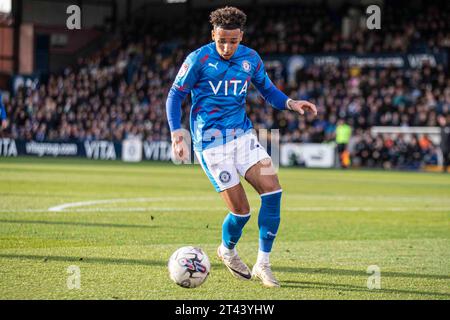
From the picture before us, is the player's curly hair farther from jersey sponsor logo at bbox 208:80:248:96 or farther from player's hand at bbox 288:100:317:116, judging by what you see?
player's hand at bbox 288:100:317:116

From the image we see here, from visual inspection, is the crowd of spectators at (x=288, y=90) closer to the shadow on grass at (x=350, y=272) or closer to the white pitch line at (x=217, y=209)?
the white pitch line at (x=217, y=209)

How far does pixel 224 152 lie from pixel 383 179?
18152mm

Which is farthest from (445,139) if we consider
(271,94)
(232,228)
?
(232,228)

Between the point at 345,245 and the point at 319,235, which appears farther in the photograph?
the point at 319,235

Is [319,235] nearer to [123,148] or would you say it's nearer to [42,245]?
[42,245]

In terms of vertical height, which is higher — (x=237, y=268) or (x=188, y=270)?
(x=188, y=270)

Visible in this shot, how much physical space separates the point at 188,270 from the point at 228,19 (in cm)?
228

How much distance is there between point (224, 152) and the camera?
26.5ft

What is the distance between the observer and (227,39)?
791 cm

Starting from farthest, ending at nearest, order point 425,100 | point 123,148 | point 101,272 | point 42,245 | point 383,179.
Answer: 1. point 123,148
2. point 425,100
3. point 383,179
4. point 42,245
5. point 101,272

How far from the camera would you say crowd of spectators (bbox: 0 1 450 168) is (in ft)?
112

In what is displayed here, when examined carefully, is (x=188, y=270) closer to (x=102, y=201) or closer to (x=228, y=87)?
(x=228, y=87)

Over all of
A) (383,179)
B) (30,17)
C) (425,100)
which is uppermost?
(30,17)
